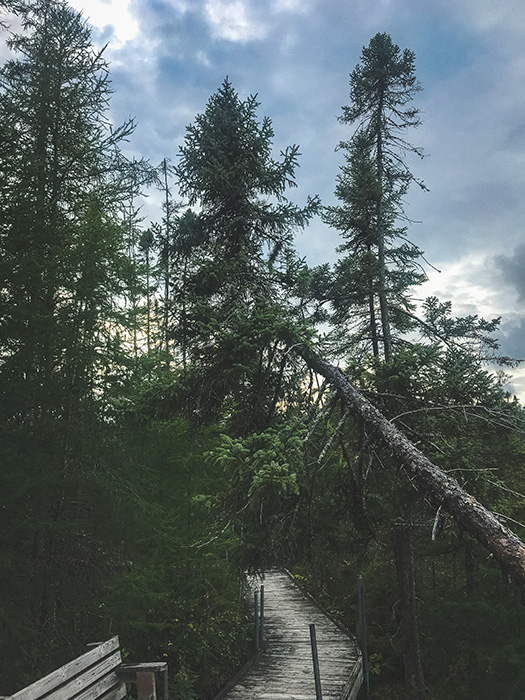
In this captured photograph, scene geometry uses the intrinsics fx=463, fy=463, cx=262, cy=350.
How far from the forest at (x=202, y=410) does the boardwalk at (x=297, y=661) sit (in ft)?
4.12

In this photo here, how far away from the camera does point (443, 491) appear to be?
17.1ft

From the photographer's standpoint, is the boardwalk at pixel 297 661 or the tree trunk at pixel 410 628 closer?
the boardwalk at pixel 297 661

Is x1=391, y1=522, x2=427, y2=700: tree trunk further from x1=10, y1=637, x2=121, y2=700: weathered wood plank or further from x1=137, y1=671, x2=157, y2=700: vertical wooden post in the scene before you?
x1=10, y1=637, x2=121, y2=700: weathered wood plank

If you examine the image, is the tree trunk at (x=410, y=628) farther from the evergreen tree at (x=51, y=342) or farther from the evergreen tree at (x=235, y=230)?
the evergreen tree at (x=51, y=342)

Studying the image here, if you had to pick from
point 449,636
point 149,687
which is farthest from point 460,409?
point 449,636

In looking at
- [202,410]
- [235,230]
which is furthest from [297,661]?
[235,230]

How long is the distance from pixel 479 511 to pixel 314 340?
12.5ft

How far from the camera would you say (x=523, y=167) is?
1146cm

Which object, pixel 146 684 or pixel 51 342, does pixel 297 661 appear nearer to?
pixel 146 684

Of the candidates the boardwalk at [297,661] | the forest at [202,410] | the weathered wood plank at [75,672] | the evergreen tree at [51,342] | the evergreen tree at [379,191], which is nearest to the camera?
the weathered wood plank at [75,672]

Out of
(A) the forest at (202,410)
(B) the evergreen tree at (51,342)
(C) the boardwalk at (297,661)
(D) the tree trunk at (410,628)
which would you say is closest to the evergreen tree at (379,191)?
(A) the forest at (202,410)

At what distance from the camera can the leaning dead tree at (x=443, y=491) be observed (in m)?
4.29

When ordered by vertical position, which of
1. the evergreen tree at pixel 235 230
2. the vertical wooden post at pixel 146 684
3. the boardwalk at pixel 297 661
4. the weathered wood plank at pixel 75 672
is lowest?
the boardwalk at pixel 297 661

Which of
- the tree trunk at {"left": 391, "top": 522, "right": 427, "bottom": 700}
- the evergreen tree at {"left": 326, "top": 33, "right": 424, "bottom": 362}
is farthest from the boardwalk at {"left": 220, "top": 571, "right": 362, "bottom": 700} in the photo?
the evergreen tree at {"left": 326, "top": 33, "right": 424, "bottom": 362}
